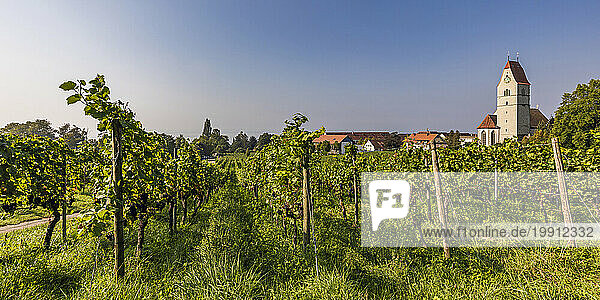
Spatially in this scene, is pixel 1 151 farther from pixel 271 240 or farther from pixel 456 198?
pixel 456 198

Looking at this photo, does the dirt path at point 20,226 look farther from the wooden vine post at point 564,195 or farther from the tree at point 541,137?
the tree at point 541,137

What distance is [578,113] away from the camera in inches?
857

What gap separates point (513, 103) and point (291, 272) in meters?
72.7

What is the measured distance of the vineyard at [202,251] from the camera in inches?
131

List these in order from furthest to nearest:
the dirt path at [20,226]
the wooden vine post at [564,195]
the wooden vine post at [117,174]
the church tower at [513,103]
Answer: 1. the church tower at [513,103]
2. the dirt path at [20,226]
3. the wooden vine post at [564,195]
4. the wooden vine post at [117,174]

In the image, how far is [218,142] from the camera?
67.7 m

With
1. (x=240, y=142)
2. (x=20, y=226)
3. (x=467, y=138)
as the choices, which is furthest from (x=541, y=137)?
(x=240, y=142)

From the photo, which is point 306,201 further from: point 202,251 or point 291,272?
point 202,251

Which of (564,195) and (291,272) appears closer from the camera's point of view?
(291,272)

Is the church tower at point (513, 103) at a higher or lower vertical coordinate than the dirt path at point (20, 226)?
higher

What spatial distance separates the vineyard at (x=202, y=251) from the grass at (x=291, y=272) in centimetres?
2

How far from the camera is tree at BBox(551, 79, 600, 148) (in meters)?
20.7

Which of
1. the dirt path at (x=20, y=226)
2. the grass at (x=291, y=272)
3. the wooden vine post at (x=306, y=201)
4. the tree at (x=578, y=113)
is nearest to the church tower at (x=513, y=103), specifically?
the tree at (x=578, y=113)

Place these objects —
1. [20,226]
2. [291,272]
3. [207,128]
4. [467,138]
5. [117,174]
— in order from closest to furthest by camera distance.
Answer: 1. [117,174]
2. [291,272]
3. [20,226]
4. [467,138]
5. [207,128]
